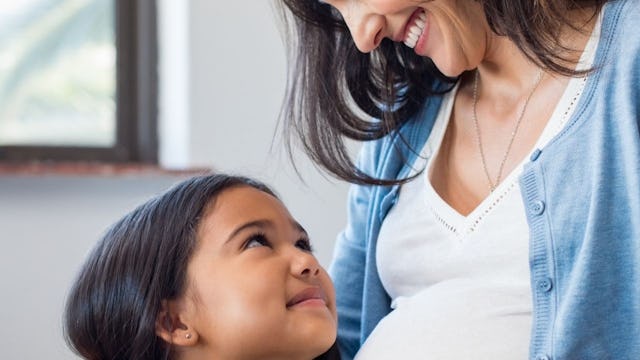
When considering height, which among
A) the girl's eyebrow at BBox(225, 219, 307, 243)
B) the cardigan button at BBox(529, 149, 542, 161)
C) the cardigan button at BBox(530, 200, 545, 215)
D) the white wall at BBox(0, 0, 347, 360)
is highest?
the cardigan button at BBox(529, 149, 542, 161)

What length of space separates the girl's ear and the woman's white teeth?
0.44 m

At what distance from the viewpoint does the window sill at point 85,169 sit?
2.07 metres

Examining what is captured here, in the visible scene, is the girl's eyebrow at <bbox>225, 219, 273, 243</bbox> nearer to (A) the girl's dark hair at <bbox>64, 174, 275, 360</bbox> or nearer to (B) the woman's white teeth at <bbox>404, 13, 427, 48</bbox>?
(A) the girl's dark hair at <bbox>64, 174, 275, 360</bbox>

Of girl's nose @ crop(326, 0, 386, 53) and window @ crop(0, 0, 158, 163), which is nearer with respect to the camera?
girl's nose @ crop(326, 0, 386, 53)

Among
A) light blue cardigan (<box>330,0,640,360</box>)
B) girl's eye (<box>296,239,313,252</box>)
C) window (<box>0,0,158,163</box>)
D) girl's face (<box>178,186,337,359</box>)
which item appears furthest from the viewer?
window (<box>0,0,158,163</box>)

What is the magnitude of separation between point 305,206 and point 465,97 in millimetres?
1209

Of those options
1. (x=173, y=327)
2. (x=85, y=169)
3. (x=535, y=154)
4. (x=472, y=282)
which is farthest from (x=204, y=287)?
(x=85, y=169)

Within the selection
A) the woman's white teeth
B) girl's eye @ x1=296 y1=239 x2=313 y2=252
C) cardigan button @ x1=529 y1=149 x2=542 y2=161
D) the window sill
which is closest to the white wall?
the window sill

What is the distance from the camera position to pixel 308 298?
116cm

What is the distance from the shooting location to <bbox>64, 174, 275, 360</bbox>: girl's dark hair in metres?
1.14

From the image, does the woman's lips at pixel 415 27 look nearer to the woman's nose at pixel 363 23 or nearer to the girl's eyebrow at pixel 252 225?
the woman's nose at pixel 363 23

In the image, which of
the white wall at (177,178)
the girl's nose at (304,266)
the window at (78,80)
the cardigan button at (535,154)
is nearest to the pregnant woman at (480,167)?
the cardigan button at (535,154)

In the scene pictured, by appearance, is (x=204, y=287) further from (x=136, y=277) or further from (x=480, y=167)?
(x=480, y=167)

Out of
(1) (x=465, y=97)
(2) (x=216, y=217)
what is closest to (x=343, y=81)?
(1) (x=465, y=97)
